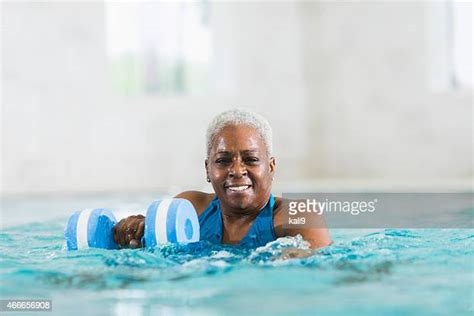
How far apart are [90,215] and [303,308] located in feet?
5.00

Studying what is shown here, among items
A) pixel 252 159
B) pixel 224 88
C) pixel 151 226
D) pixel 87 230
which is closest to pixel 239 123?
pixel 252 159

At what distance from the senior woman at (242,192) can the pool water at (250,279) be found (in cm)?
14

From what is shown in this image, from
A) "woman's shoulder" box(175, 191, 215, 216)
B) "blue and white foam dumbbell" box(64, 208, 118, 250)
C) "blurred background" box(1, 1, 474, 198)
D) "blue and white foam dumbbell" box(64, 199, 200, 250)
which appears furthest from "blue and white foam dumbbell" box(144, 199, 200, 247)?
"blurred background" box(1, 1, 474, 198)

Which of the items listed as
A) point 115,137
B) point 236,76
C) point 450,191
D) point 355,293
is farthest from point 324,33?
point 355,293

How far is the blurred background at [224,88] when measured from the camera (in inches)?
419

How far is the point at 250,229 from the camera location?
3602mm

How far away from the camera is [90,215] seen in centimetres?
356

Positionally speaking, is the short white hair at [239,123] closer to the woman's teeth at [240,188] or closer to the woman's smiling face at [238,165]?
the woman's smiling face at [238,165]

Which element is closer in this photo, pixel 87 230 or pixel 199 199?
pixel 87 230

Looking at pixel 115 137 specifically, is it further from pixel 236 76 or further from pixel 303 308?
pixel 303 308

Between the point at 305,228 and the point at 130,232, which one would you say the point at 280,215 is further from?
the point at 130,232

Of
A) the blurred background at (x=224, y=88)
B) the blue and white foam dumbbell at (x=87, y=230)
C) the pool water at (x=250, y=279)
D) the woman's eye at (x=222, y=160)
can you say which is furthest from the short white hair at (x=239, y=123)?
the blurred background at (x=224, y=88)

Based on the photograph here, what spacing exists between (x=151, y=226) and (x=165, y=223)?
7 cm

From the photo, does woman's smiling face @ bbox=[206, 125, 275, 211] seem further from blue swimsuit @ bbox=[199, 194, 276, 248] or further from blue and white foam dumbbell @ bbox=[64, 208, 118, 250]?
blue and white foam dumbbell @ bbox=[64, 208, 118, 250]
